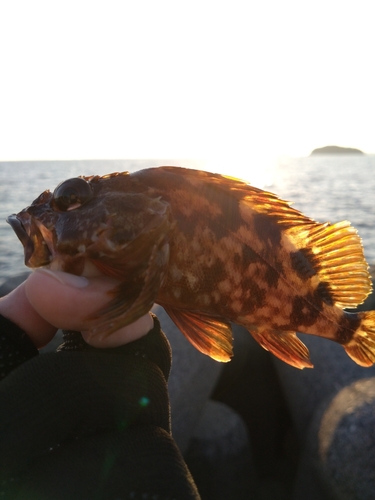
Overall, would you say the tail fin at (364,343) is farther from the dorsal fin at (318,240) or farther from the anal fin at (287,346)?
the anal fin at (287,346)

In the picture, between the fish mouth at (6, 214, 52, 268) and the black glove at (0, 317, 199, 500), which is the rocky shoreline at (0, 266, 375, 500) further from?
the fish mouth at (6, 214, 52, 268)

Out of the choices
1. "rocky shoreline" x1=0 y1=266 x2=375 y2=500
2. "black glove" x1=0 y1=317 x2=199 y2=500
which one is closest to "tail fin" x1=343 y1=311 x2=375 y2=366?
"rocky shoreline" x1=0 y1=266 x2=375 y2=500

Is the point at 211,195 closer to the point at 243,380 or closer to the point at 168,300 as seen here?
the point at 168,300

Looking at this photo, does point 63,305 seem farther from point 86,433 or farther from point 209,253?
point 209,253

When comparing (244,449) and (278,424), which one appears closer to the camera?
(244,449)

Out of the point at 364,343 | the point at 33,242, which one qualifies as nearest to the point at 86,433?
the point at 33,242

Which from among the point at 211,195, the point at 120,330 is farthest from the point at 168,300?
the point at 211,195
